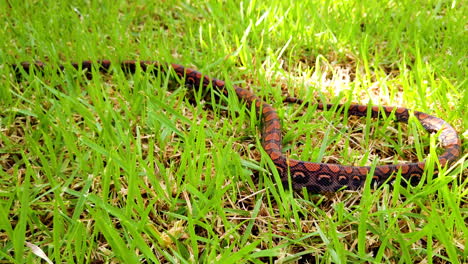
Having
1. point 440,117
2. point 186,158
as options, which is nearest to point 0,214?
point 186,158

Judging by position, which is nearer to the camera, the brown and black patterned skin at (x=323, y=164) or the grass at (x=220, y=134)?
the grass at (x=220, y=134)

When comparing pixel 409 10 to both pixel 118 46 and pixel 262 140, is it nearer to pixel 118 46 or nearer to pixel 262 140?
pixel 262 140

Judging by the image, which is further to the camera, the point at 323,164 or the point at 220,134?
the point at 220,134

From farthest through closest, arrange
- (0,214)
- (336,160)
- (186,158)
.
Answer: (336,160), (186,158), (0,214)

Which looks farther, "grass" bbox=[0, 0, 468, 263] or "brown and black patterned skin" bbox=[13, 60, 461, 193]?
"brown and black patterned skin" bbox=[13, 60, 461, 193]
